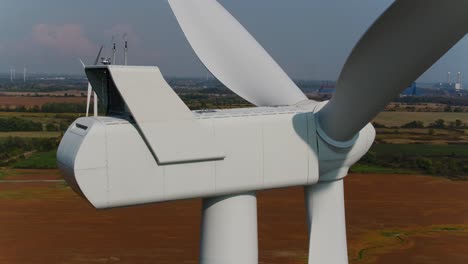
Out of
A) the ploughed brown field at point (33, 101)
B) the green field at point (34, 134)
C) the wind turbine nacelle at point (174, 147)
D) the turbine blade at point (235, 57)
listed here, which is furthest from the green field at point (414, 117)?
the wind turbine nacelle at point (174, 147)

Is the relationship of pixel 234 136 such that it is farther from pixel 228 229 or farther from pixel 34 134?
pixel 34 134

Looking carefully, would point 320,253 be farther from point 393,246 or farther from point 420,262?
point 393,246

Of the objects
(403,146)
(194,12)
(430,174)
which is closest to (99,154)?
(194,12)

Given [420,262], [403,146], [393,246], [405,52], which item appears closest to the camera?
[405,52]

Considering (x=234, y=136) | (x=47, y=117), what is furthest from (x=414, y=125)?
(x=234, y=136)

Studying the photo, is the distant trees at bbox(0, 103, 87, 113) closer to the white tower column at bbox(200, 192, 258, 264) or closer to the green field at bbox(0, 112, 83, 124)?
the green field at bbox(0, 112, 83, 124)

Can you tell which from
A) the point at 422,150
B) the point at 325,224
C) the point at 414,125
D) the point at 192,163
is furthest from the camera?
the point at 414,125
